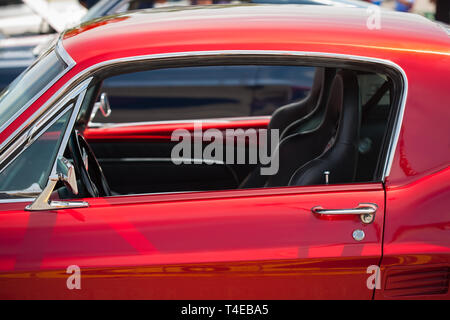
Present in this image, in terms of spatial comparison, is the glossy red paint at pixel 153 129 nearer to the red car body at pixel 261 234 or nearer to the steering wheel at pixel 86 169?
the steering wheel at pixel 86 169

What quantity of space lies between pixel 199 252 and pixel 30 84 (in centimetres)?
93

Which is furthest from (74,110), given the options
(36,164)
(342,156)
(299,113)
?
(299,113)

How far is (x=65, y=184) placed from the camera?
6.31 feet

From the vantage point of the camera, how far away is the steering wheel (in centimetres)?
215

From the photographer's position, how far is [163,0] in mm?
6129

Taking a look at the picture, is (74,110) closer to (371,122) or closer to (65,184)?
(65,184)

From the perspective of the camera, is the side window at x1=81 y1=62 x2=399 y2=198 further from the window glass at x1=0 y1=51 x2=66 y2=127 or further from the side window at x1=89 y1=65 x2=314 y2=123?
the window glass at x1=0 y1=51 x2=66 y2=127

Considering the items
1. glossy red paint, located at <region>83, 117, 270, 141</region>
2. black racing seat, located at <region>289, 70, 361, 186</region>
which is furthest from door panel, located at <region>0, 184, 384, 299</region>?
glossy red paint, located at <region>83, 117, 270, 141</region>

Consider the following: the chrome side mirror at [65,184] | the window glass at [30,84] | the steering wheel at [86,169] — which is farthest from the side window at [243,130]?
the window glass at [30,84]

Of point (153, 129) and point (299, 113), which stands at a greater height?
point (299, 113)

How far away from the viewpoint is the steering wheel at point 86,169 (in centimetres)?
215

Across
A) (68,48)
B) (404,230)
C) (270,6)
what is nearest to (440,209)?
(404,230)

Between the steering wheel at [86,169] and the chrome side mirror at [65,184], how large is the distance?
169mm
